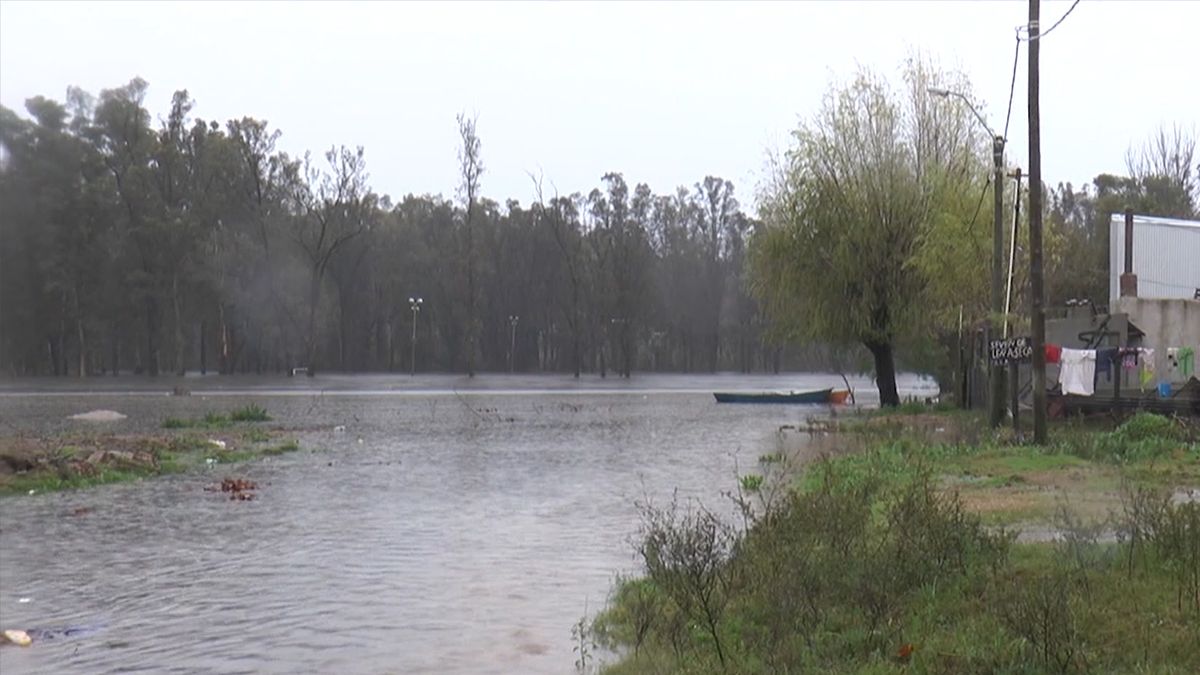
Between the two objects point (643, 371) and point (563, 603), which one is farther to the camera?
point (643, 371)

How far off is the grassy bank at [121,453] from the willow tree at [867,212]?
1895 cm

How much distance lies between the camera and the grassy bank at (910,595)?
8.23m

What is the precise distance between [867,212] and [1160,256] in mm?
9418

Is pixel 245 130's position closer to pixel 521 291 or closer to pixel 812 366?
pixel 521 291

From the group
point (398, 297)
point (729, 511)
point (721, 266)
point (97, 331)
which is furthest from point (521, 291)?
point (729, 511)

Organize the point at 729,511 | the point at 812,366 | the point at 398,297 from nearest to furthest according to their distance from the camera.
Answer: the point at 729,511 → the point at 398,297 → the point at 812,366

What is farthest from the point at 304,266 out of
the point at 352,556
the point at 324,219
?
the point at 352,556

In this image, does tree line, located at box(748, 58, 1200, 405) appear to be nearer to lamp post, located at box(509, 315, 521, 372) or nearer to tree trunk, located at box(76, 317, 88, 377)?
tree trunk, located at box(76, 317, 88, 377)

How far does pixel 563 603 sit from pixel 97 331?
97.3 m

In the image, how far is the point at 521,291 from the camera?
13188 centimetres

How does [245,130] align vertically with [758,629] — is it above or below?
above

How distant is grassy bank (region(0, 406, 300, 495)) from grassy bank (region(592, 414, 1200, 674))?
1472cm

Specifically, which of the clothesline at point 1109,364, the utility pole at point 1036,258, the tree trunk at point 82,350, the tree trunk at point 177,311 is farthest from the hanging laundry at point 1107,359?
the tree trunk at point 82,350

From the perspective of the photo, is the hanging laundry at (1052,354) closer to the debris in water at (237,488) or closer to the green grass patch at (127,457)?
the green grass patch at (127,457)
